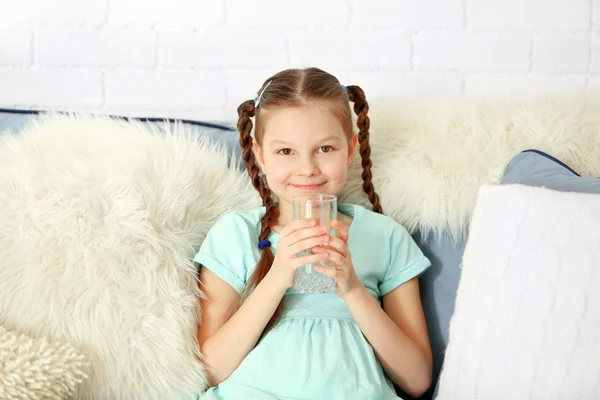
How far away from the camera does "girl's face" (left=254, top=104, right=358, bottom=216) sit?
1.33 metres

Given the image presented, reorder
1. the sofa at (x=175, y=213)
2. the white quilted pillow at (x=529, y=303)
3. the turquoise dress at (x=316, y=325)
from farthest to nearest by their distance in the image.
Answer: the turquoise dress at (x=316, y=325) → the sofa at (x=175, y=213) → the white quilted pillow at (x=529, y=303)

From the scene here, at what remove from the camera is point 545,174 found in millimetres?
1320

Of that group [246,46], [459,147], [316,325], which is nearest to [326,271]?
[316,325]

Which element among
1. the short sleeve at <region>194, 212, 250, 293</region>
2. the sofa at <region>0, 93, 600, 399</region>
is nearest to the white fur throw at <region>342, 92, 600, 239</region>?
the sofa at <region>0, 93, 600, 399</region>

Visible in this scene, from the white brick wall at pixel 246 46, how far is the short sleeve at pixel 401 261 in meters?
0.56

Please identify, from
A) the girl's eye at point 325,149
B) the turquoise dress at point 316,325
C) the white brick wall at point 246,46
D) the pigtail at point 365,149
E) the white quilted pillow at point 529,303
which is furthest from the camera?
the white brick wall at point 246,46

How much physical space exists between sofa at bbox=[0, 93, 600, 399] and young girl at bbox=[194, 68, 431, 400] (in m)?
0.05

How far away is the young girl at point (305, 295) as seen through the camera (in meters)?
1.25

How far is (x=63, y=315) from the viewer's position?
3.91ft

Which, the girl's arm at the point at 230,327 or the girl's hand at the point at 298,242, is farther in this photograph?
the girl's arm at the point at 230,327

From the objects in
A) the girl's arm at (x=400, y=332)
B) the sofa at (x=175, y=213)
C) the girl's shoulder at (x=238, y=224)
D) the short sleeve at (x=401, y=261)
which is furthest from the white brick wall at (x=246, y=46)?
the girl's arm at (x=400, y=332)

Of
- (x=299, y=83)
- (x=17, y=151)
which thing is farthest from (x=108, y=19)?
(x=299, y=83)

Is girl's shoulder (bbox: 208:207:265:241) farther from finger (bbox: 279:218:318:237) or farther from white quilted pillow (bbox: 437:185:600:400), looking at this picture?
white quilted pillow (bbox: 437:185:600:400)

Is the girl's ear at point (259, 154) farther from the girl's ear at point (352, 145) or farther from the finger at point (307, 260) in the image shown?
the finger at point (307, 260)
